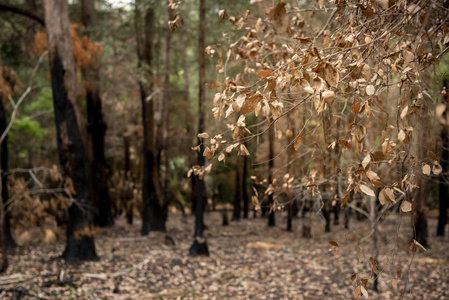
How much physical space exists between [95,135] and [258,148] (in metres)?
6.78

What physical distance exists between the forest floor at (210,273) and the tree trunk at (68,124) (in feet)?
1.67

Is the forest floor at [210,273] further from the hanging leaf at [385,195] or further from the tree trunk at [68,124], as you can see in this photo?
the hanging leaf at [385,195]

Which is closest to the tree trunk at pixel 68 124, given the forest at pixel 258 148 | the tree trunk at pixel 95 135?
the forest at pixel 258 148

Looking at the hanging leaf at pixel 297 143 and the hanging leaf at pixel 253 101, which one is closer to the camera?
the hanging leaf at pixel 253 101

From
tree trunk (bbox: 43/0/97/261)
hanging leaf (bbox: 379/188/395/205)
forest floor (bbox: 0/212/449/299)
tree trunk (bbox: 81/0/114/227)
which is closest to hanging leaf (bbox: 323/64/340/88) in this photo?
hanging leaf (bbox: 379/188/395/205)

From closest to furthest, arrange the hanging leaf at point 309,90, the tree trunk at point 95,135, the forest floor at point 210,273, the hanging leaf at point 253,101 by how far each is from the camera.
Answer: the hanging leaf at point 309,90, the hanging leaf at point 253,101, the forest floor at point 210,273, the tree trunk at point 95,135

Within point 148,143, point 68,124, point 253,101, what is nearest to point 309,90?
point 253,101

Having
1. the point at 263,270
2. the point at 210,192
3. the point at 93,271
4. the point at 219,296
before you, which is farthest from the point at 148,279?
the point at 210,192

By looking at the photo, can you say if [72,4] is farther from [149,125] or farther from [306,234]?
[306,234]

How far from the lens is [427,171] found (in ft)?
6.57

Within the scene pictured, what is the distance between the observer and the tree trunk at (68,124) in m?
7.42

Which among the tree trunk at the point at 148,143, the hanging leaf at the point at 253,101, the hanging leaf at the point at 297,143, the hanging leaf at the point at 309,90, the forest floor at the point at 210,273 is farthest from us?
the tree trunk at the point at 148,143

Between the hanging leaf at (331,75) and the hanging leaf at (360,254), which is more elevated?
the hanging leaf at (331,75)

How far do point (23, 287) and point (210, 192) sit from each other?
63.1ft
